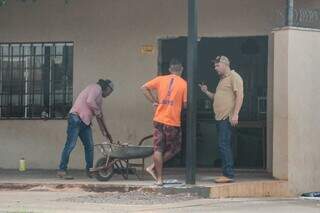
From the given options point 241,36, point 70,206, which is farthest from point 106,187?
point 241,36

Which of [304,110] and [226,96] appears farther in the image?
[304,110]

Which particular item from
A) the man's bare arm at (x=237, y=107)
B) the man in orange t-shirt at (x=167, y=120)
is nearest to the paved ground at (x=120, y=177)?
the man in orange t-shirt at (x=167, y=120)

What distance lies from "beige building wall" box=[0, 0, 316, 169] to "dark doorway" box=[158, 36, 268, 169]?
0.33 meters

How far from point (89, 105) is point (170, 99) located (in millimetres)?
1652

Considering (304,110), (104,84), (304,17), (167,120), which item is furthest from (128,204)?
(304,17)

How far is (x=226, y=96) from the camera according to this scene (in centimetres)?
1098

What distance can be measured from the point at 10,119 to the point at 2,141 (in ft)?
1.55

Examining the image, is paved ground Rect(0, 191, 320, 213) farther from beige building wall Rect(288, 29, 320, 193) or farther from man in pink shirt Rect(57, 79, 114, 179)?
man in pink shirt Rect(57, 79, 114, 179)

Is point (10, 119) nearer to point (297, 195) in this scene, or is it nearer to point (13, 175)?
point (13, 175)

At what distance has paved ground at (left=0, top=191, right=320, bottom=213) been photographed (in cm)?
927

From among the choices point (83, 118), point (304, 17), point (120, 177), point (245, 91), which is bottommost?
point (120, 177)

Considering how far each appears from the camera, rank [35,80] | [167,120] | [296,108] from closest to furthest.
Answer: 1. [167,120]
2. [296,108]
3. [35,80]

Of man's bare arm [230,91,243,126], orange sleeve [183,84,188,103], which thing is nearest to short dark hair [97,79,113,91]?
orange sleeve [183,84,188,103]

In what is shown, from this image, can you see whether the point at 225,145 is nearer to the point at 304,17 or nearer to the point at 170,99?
the point at 170,99
